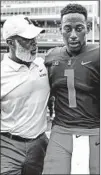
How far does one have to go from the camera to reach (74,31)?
2312 millimetres

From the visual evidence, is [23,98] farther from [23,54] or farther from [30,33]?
[30,33]

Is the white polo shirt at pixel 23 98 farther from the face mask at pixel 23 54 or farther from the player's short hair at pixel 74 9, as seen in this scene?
the player's short hair at pixel 74 9

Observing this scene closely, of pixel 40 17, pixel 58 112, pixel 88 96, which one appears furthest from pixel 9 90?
pixel 40 17

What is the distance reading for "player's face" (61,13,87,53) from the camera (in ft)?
7.57

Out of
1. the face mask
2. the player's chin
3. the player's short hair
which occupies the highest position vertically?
the player's short hair

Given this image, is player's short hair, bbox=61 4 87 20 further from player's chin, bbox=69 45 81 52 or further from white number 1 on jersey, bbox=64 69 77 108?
white number 1 on jersey, bbox=64 69 77 108

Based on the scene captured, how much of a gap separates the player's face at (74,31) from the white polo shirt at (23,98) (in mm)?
290

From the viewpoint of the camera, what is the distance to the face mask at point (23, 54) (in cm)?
247

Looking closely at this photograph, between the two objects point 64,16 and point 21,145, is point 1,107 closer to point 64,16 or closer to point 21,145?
point 21,145

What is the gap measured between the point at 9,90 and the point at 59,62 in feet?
1.22

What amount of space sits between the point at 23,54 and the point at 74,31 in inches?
15.5

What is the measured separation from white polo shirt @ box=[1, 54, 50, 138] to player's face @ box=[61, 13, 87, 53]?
0.29 m

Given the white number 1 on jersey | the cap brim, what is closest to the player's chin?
the white number 1 on jersey

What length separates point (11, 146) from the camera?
2445mm
